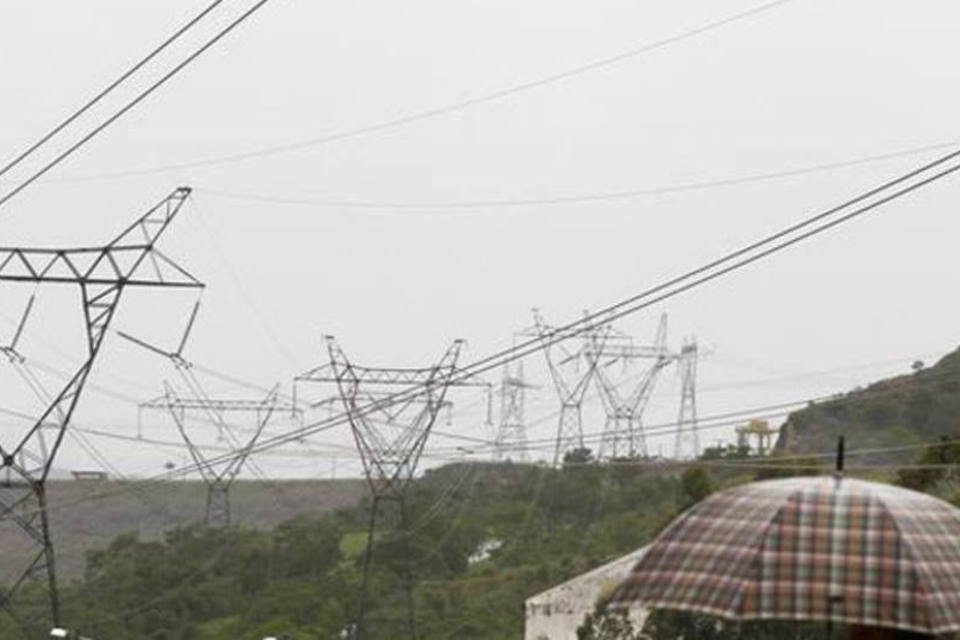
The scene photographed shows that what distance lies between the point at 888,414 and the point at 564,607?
4391 cm

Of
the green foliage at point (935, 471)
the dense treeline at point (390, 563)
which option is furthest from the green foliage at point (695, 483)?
the green foliage at point (935, 471)

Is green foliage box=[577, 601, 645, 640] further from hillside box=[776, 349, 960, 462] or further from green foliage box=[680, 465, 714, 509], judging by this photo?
hillside box=[776, 349, 960, 462]

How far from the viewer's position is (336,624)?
6369 cm

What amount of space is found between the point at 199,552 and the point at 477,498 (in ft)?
69.2

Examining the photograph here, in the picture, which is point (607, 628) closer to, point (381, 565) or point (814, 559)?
point (814, 559)

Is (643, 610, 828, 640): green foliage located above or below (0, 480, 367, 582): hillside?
below

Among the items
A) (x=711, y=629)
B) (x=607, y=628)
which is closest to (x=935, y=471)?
(x=607, y=628)

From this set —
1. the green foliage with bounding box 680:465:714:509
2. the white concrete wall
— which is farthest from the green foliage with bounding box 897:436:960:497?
the white concrete wall

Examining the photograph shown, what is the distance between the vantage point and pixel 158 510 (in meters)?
138

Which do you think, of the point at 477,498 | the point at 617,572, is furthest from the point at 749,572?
the point at 477,498

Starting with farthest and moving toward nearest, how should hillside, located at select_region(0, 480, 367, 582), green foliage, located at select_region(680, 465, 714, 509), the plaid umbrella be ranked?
hillside, located at select_region(0, 480, 367, 582) → green foliage, located at select_region(680, 465, 714, 509) → the plaid umbrella

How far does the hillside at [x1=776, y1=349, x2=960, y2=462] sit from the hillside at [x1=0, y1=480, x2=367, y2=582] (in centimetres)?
3879

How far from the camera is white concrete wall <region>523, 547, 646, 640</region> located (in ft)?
153

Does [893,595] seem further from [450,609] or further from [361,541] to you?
[361,541]
